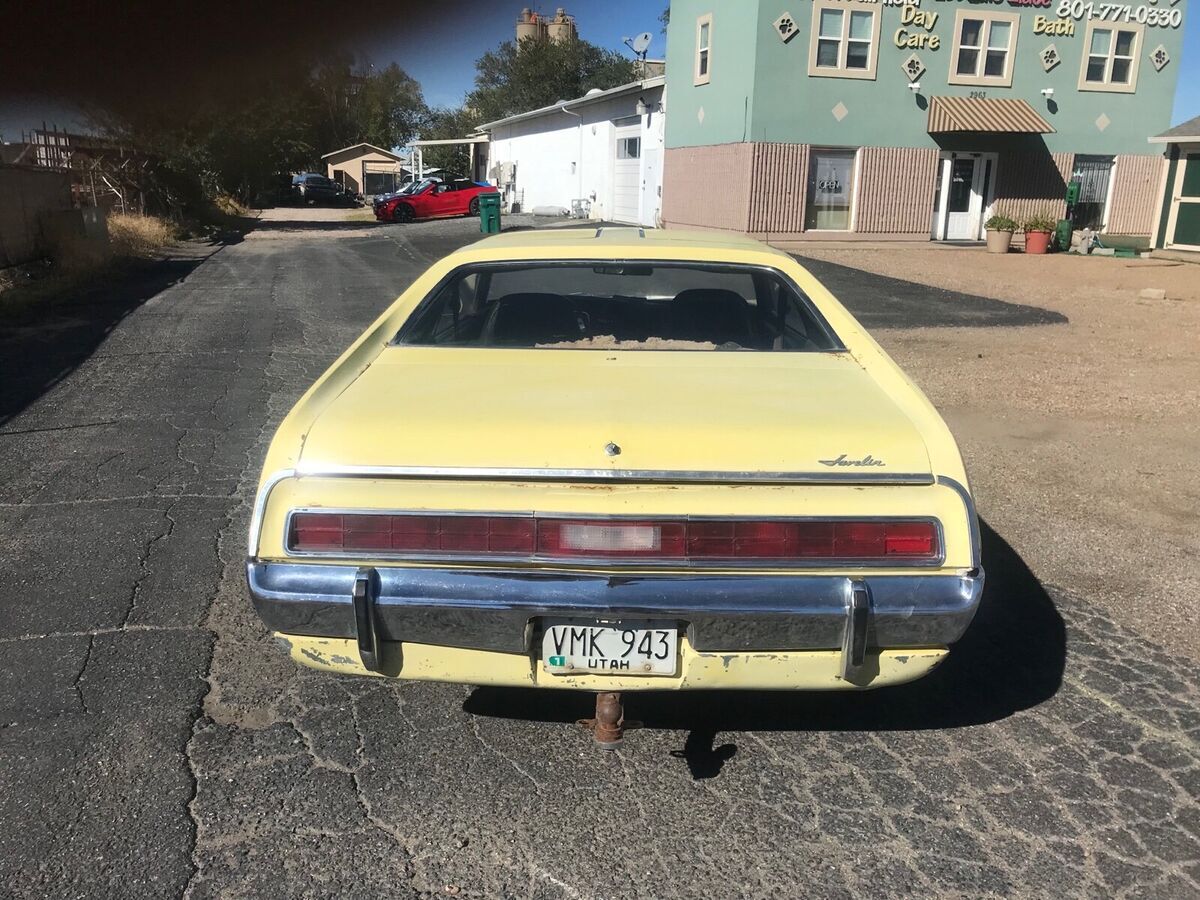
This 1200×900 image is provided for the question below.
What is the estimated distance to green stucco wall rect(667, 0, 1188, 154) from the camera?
73.3 feet

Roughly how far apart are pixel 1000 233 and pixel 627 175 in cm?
1183

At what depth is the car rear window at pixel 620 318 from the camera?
13.2 feet

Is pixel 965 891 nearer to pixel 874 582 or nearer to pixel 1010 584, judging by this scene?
pixel 874 582

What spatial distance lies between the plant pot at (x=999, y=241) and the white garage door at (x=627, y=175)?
33.9 ft

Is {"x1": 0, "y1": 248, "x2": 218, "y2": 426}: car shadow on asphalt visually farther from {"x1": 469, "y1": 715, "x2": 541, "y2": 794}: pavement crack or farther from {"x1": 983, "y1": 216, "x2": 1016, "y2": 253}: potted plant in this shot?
{"x1": 983, "y1": 216, "x2": 1016, "y2": 253}: potted plant

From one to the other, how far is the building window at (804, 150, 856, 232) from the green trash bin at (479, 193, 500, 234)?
8.86 meters

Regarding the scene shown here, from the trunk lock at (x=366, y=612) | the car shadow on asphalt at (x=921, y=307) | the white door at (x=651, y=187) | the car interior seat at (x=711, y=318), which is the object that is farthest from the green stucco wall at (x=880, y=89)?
the trunk lock at (x=366, y=612)

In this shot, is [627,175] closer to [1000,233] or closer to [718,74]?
[718,74]

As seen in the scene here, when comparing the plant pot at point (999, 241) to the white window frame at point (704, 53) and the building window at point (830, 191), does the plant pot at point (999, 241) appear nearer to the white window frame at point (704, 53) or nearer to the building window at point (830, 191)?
the building window at point (830, 191)

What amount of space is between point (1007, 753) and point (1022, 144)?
24.9 metres

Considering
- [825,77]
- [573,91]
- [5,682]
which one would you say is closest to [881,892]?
[5,682]

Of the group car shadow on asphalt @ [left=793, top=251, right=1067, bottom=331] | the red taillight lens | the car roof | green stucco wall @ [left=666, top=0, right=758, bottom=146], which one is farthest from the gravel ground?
green stucco wall @ [left=666, top=0, right=758, bottom=146]

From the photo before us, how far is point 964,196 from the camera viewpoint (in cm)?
2491

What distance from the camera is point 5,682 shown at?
11.1 feet
